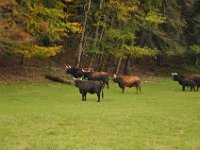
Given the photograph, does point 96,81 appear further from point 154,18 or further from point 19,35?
point 154,18

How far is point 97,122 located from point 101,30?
26080 millimetres

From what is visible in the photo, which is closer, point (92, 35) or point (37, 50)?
point (37, 50)

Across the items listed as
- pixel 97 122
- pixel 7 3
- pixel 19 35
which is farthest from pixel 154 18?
pixel 97 122

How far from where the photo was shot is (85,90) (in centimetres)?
2345

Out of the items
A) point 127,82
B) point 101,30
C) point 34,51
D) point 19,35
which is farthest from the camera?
point 101,30

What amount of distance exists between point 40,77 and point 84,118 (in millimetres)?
17044

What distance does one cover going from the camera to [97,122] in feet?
52.1

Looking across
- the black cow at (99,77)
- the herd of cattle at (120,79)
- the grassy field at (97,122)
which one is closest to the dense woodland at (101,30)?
the herd of cattle at (120,79)

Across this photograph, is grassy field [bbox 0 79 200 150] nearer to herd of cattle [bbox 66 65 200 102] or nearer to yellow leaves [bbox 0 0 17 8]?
herd of cattle [bbox 66 65 200 102]

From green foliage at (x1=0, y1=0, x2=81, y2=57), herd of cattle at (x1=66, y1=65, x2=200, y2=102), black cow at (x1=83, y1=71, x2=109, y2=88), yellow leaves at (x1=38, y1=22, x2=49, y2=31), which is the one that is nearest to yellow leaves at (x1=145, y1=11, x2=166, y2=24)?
herd of cattle at (x1=66, y1=65, x2=200, y2=102)

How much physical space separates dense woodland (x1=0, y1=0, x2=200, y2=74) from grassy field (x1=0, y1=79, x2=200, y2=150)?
18.7ft

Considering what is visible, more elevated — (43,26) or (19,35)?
(43,26)

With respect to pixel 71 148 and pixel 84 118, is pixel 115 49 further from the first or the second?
pixel 71 148

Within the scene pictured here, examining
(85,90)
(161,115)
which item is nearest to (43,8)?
(85,90)
